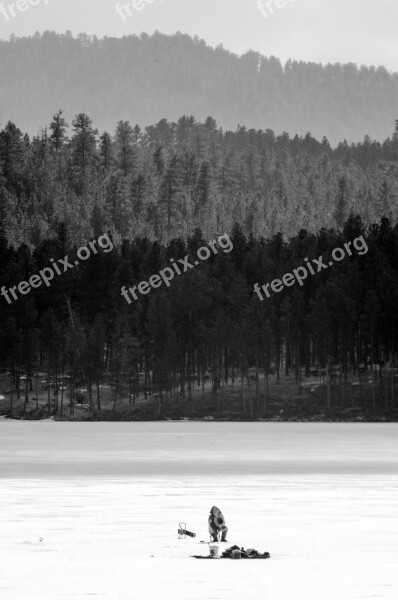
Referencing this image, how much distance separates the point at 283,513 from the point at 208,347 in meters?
115

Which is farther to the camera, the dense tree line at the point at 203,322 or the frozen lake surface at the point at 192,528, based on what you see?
the dense tree line at the point at 203,322

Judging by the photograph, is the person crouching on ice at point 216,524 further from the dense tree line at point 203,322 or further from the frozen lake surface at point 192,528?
the dense tree line at point 203,322

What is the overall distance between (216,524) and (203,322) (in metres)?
122

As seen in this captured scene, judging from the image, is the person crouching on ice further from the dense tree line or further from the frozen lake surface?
the dense tree line

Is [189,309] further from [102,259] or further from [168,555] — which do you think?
[168,555]

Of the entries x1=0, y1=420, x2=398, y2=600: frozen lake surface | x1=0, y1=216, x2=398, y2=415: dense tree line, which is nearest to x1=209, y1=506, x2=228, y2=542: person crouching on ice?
x1=0, y1=420, x2=398, y2=600: frozen lake surface

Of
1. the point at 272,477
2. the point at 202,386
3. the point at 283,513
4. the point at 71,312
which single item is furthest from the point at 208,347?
the point at 283,513

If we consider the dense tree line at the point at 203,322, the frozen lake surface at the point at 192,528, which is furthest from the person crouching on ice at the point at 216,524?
the dense tree line at the point at 203,322

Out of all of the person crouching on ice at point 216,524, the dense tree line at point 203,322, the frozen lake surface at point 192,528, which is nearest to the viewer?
the frozen lake surface at point 192,528

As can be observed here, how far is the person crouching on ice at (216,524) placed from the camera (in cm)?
2125

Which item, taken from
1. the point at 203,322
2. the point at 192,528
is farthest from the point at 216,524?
the point at 203,322

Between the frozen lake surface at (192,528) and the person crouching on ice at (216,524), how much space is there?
375 mm

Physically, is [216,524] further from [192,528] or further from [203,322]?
[203,322]

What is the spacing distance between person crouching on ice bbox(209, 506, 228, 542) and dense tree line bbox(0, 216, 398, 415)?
339 feet
